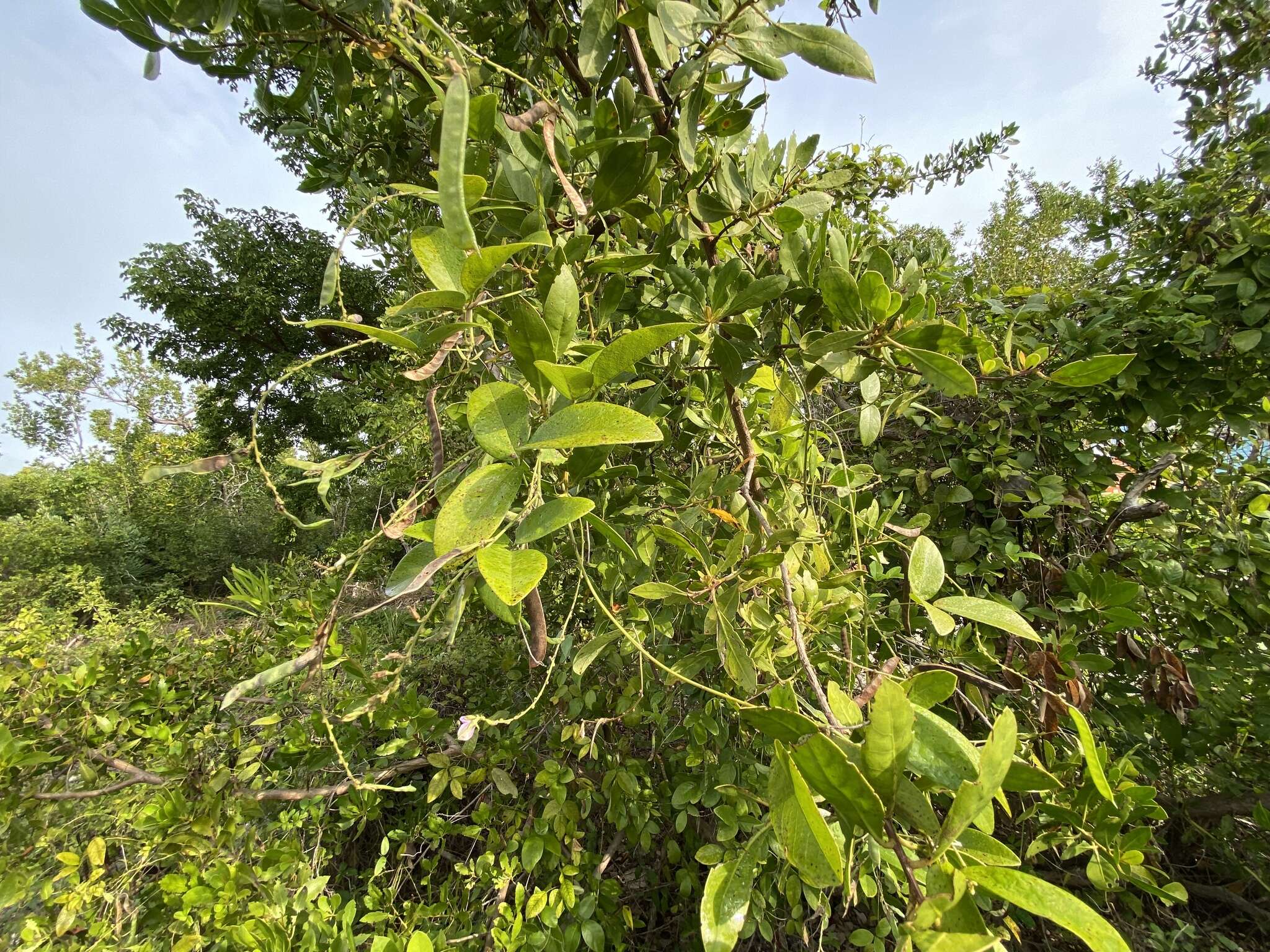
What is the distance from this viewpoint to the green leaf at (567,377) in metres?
0.27

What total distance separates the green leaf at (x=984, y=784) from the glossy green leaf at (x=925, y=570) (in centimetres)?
18

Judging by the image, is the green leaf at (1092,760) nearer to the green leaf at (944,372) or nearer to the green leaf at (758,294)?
the green leaf at (944,372)

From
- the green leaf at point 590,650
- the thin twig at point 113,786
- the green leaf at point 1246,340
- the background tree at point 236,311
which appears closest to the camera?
the green leaf at point 590,650

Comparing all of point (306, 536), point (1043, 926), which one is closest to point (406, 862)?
point (1043, 926)

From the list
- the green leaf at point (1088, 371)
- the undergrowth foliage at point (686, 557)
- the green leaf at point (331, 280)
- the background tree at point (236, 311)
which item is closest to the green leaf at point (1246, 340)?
the undergrowth foliage at point (686, 557)

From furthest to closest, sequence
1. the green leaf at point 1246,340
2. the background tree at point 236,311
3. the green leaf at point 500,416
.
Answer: the background tree at point 236,311, the green leaf at point 1246,340, the green leaf at point 500,416

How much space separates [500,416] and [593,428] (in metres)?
0.07

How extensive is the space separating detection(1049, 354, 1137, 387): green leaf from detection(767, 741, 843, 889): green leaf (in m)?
0.37

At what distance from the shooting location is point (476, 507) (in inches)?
11.1

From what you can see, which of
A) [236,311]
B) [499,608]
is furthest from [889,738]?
[236,311]

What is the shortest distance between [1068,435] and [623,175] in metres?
1.20

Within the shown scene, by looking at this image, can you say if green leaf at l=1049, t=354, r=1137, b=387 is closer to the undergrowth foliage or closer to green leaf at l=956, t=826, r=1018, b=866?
the undergrowth foliage

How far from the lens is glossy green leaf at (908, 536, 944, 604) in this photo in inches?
16.3

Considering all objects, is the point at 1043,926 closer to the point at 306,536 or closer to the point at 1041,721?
the point at 1041,721
